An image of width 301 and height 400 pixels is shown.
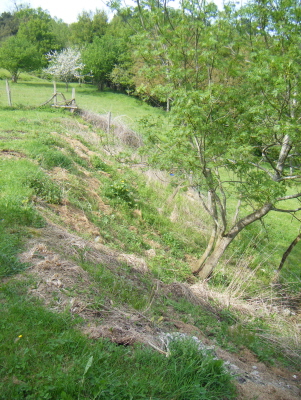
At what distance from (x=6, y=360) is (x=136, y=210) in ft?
25.0

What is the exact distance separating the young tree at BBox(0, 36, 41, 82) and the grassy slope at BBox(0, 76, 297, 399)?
2007 cm

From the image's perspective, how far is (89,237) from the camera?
735 cm

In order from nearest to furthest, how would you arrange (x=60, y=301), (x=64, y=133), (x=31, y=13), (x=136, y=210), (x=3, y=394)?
(x=3, y=394), (x=60, y=301), (x=136, y=210), (x=64, y=133), (x=31, y=13)

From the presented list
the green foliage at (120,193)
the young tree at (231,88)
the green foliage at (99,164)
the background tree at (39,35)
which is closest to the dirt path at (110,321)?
the young tree at (231,88)

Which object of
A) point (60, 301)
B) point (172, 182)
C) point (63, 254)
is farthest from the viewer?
point (172, 182)

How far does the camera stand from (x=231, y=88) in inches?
261

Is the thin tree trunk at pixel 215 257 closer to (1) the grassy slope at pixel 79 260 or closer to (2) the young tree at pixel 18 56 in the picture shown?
(1) the grassy slope at pixel 79 260

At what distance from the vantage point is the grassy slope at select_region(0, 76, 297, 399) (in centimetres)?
304

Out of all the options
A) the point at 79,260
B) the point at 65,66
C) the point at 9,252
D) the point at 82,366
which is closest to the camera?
the point at 82,366

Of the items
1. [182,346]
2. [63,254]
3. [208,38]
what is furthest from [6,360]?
[208,38]

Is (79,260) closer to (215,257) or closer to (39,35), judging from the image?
(215,257)

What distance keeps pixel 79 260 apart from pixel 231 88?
403cm

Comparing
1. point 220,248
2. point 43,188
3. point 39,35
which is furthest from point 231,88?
point 39,35

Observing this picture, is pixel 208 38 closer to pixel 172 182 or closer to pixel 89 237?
pixel 172 182
